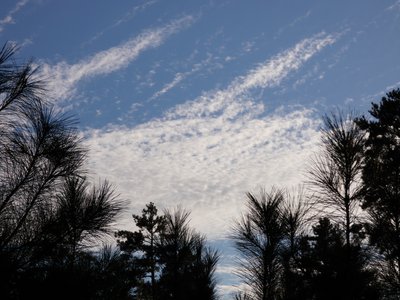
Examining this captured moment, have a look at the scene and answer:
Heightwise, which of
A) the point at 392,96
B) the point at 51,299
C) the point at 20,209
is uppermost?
the point at 392,96

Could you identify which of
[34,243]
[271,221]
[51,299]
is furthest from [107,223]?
[271,221]

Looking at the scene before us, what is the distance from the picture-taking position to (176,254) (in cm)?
1180

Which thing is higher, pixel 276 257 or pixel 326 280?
pixel 276 257

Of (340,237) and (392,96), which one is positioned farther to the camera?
(392,96)

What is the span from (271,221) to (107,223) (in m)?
4.69

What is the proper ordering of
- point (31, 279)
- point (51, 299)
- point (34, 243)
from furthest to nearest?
point (51, 299), point (31, 279), point (34, 243)

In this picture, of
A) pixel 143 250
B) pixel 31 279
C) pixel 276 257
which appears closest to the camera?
pixel 31 279

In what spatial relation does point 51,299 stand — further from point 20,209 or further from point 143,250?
point 143,250

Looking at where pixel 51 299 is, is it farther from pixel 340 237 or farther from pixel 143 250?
pixel 143 250

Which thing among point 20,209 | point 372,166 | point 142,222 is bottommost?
point 20,209

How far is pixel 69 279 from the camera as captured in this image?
7.00 meters

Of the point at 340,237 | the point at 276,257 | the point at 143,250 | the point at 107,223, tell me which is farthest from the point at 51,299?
the point at 143,250

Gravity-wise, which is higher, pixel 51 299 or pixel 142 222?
pixel 142 222

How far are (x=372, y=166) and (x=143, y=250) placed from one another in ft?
71.3
